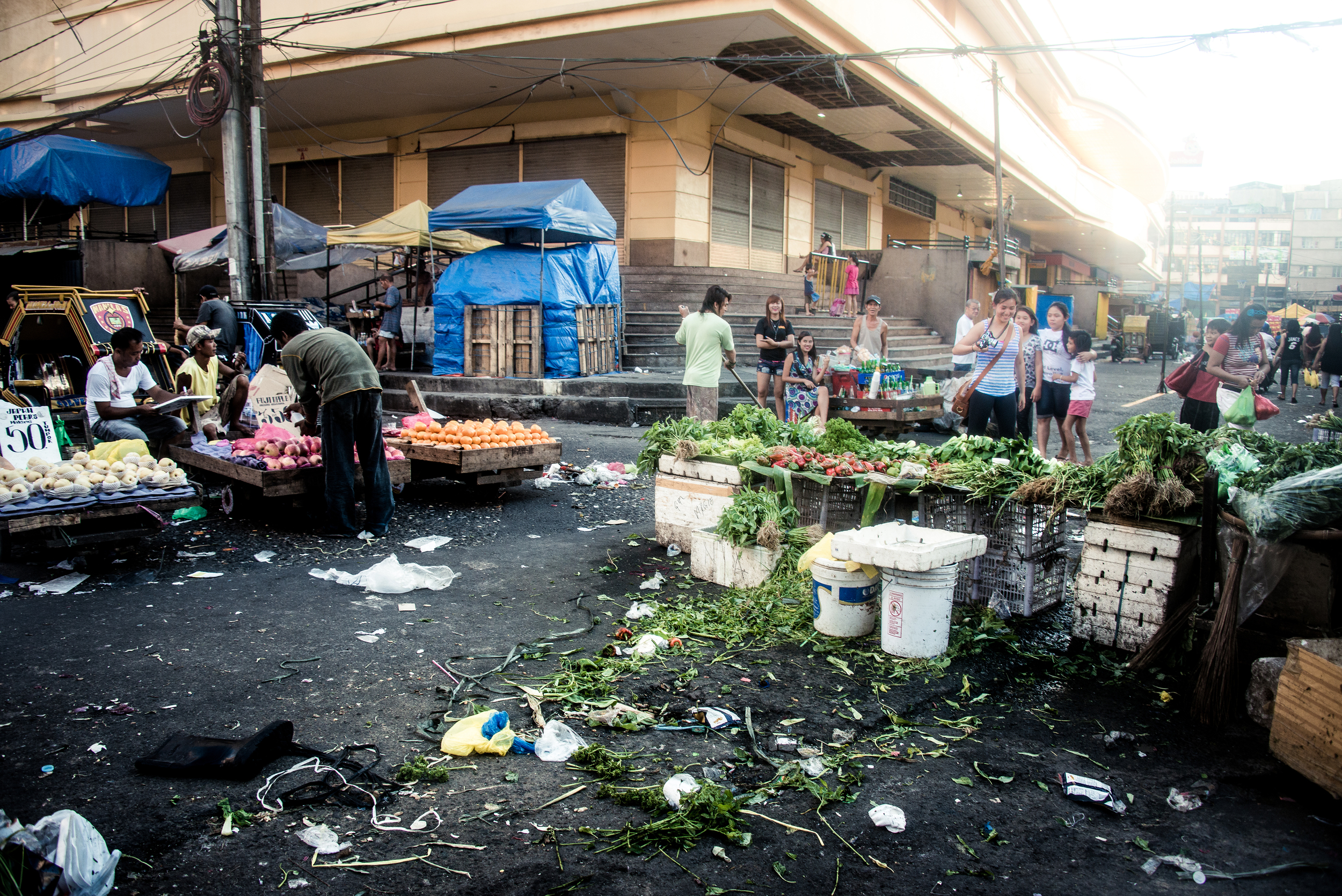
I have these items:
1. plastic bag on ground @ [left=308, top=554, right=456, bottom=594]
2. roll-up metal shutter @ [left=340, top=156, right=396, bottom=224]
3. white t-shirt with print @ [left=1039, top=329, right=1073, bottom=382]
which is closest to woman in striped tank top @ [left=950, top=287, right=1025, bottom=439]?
white t-shirt with print @ [left=1039, top=329, right=1073, bottom=382]

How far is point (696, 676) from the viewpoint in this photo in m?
4.71

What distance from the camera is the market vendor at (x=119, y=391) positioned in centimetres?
873

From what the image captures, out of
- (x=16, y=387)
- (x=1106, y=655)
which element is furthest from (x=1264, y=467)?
(x=16, y=387)

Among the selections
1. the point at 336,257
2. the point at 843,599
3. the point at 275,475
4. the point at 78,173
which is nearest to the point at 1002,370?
the point at 843,599

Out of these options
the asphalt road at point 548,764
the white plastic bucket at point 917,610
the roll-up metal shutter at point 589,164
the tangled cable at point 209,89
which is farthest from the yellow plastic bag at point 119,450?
the roll-up metal shutter at point 589,164

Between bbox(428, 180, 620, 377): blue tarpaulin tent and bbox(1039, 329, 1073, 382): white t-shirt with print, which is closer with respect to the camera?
bbox(1039, 329, 1073, 382): white t-shirt with print

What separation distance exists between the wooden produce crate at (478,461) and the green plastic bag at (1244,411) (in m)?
6.42

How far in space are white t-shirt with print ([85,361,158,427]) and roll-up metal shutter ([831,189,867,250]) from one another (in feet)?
73.6

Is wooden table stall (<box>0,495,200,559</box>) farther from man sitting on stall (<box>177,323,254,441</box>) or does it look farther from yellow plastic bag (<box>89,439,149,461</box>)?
man sitting on stall (<box>177,323,254,441</box>)

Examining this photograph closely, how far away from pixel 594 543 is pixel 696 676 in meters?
3.04

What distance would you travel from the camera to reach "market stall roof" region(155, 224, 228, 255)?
19031 millimetres

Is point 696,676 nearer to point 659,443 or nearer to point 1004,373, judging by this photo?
point 659,443

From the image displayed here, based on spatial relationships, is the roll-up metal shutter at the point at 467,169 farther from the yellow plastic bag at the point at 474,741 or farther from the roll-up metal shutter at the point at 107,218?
the yellow plastic bag at the point at 474,741

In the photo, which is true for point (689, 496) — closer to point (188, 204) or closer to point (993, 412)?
point (993, 412)
